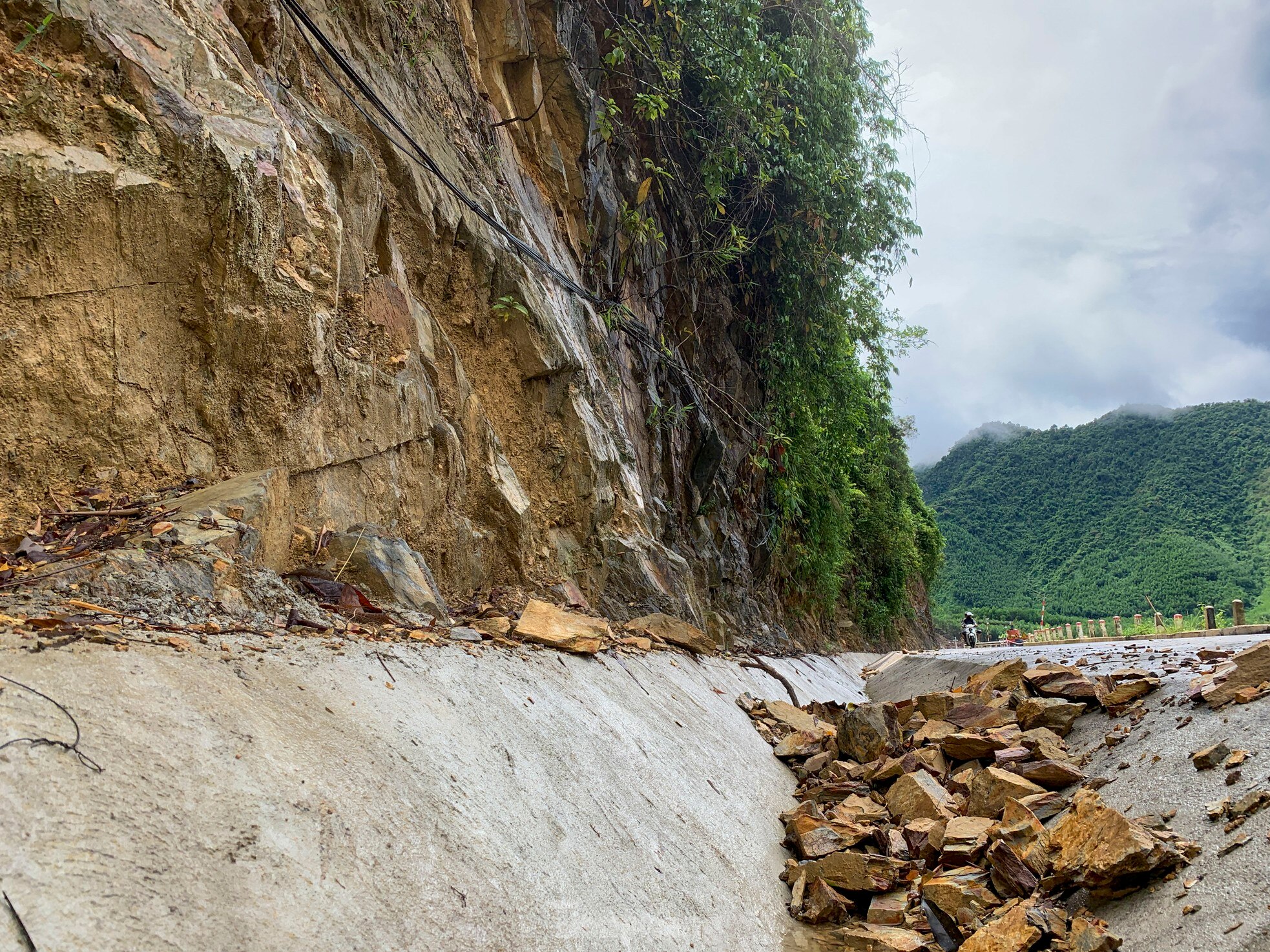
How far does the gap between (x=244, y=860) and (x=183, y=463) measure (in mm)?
2332

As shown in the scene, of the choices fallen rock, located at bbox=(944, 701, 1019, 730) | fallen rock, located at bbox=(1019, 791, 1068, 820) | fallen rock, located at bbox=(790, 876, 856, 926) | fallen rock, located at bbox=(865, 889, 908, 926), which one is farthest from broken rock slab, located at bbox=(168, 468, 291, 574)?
fallen rock, located at bbox=(944, 701, 1019, 730)

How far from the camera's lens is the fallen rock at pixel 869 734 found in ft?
16.8

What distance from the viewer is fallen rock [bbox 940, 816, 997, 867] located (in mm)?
3383

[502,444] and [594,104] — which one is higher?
[594,104]

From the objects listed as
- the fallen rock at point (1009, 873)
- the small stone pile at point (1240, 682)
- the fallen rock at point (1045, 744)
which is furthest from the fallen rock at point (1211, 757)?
the fallen rock at point (1009, 873)

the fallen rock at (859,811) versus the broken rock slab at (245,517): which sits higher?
the broken rock slab at (245,517)

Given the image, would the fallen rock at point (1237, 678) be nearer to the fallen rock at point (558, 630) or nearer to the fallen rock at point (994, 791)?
the fallen rock at point (994, 791)

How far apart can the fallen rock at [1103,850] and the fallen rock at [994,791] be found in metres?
0.75

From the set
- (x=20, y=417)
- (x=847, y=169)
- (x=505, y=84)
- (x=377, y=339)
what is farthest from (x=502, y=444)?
(x=847, y=169)

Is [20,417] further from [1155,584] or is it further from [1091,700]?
[1155,584]

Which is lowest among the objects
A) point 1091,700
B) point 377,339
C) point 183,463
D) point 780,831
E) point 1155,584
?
point 1155,584

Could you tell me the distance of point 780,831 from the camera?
13.8 feet

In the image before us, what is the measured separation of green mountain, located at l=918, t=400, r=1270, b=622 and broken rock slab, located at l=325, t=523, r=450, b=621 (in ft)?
133

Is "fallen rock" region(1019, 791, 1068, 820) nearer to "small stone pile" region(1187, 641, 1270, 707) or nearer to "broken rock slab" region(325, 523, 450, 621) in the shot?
"small stone pile" region(1187, 641, 1270, 707)
